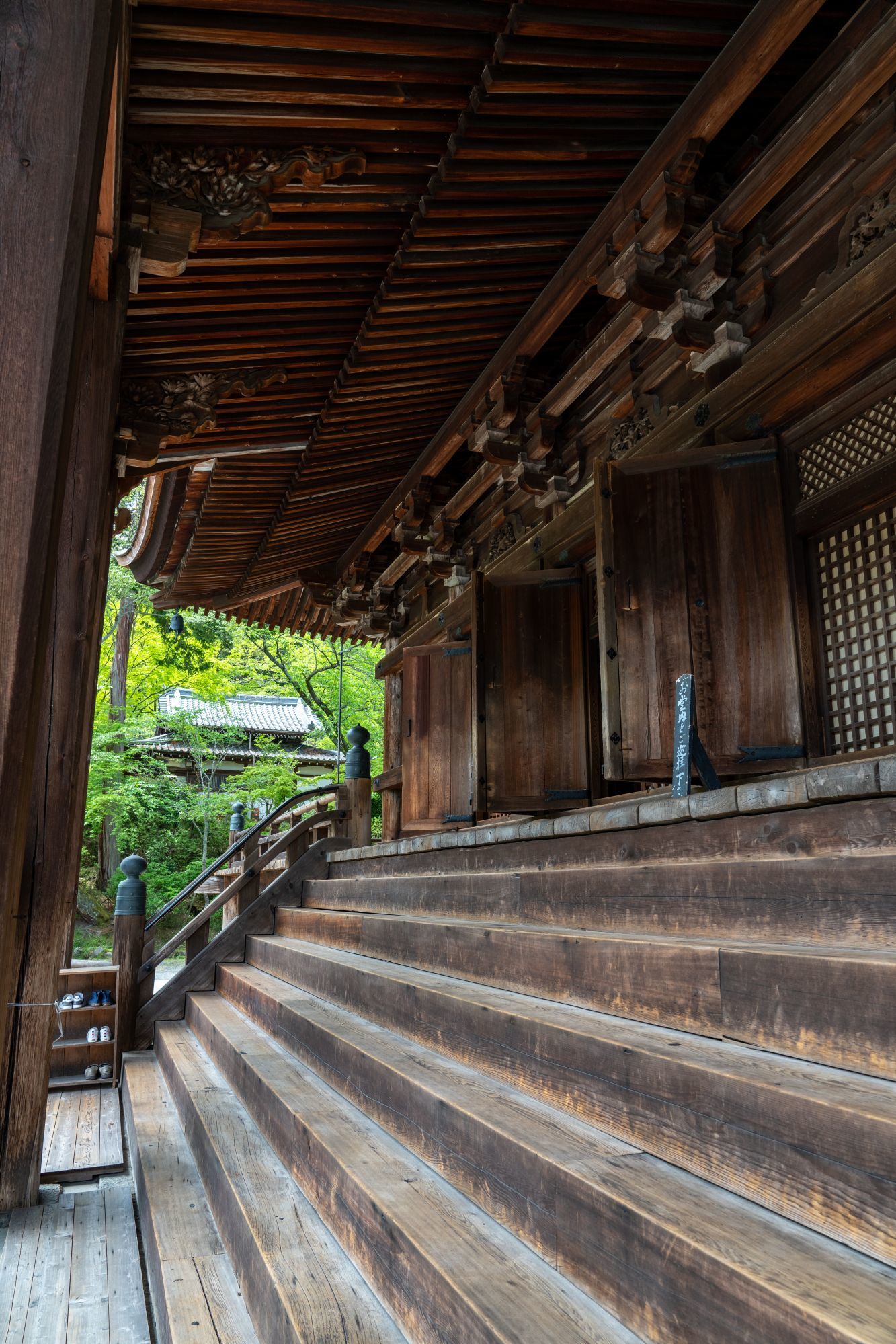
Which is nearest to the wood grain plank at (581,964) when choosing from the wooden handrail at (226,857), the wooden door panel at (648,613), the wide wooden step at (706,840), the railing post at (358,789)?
the wide wooden step at (706,840)

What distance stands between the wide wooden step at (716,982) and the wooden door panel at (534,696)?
2347 mm

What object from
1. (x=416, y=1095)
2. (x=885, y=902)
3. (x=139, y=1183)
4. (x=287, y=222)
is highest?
(x=287, y=222)

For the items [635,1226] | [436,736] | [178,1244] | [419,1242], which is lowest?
[178,1244]

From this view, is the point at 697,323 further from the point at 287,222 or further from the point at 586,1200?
the point at 586,1200

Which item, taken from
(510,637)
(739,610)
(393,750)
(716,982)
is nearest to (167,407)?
(510,637)

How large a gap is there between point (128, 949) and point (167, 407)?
356 centimetres

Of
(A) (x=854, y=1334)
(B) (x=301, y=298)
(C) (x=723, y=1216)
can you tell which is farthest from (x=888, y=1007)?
(B) (x=301, y=298)

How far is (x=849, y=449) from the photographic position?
3.68 metres

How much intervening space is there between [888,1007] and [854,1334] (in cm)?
51

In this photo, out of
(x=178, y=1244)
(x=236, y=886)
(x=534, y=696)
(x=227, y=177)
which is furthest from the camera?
(x=236, y=886)

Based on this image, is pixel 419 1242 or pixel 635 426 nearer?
pixel 419 1242

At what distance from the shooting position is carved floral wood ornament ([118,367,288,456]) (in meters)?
4.46

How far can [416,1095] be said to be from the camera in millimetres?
2188

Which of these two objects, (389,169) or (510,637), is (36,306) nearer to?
(389,169)
